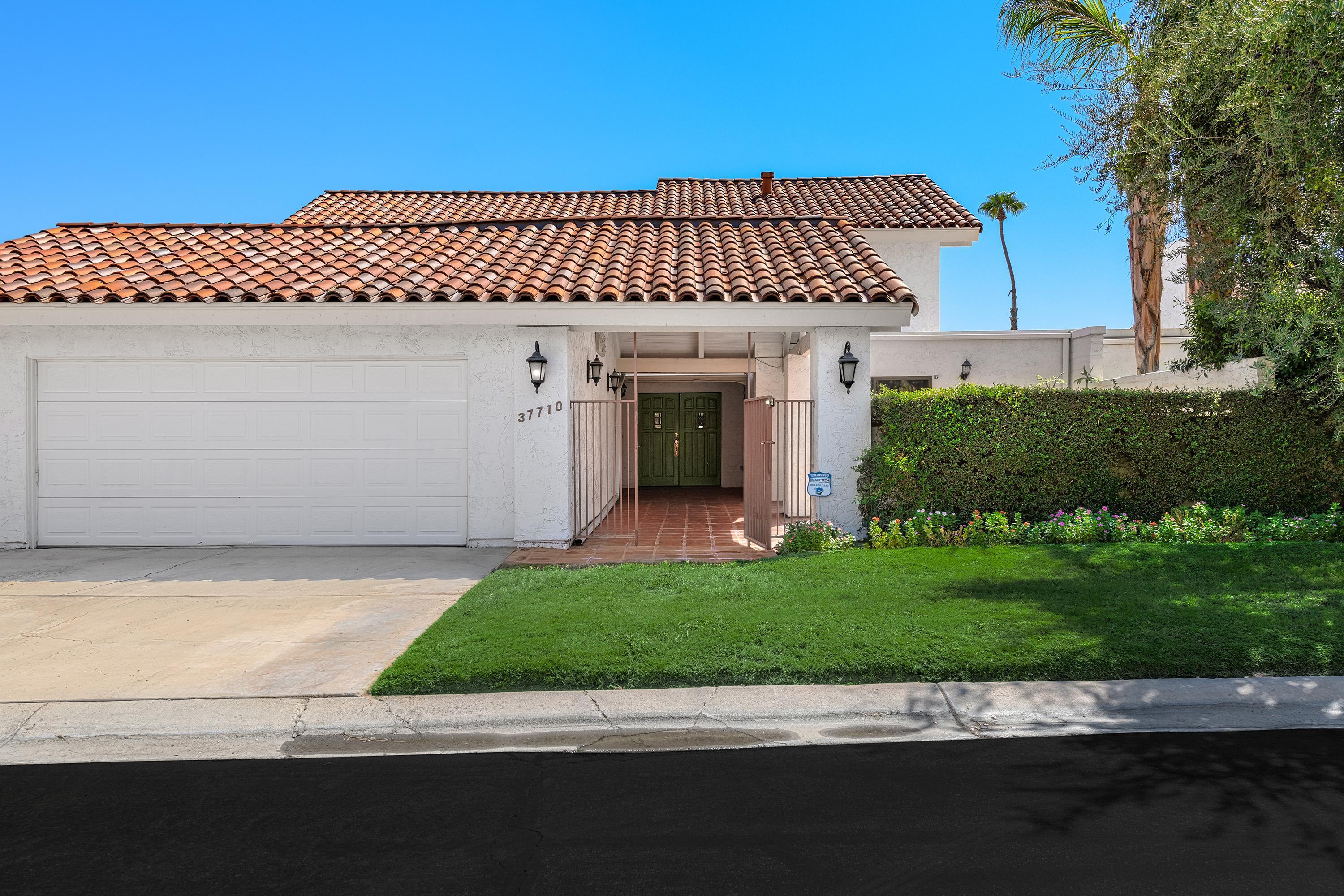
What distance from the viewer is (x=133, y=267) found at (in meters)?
10.7

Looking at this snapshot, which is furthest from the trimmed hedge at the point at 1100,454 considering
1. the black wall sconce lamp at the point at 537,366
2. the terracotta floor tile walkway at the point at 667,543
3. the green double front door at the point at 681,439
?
the green double front door at the point at 681,439

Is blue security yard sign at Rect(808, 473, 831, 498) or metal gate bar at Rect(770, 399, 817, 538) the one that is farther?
metal gate bar at Rect(770, 399, 817, 538)

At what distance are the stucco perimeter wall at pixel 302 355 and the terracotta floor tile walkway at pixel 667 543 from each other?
99 cm

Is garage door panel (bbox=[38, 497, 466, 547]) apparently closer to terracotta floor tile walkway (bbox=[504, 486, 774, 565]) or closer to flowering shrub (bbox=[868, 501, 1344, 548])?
terracotta floor tile walkway (bbox=[504, 486, 774, 565])

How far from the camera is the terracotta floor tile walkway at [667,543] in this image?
9.23 metres

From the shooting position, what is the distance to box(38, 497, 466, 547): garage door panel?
408 inches

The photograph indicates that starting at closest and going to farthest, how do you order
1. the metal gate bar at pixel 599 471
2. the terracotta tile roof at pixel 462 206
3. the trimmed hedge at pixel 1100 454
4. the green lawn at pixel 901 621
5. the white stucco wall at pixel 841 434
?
the green lawn at pixel 901 621 < the trimmed hedge at pixel 1100 454 < the white stucco wall at pixel 841 434 < the metal gate bar at pixel 599 471 < the terracotta tile roof at pixel 462 206

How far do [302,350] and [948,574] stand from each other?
8.23 m

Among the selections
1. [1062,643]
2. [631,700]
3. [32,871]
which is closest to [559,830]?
[631,700]

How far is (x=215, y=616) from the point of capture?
6.79m

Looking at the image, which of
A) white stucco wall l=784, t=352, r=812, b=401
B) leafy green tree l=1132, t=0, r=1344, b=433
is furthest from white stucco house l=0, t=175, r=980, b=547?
leafy green tree l=1132, t=0, r=1344, b=433

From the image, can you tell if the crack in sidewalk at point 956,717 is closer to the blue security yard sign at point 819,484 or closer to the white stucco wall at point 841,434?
the blue security yard sign at point 819,484

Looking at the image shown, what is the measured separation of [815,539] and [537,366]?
3939 millimetres

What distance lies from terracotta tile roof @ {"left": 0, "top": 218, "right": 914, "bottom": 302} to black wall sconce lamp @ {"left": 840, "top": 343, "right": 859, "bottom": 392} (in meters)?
0.66
